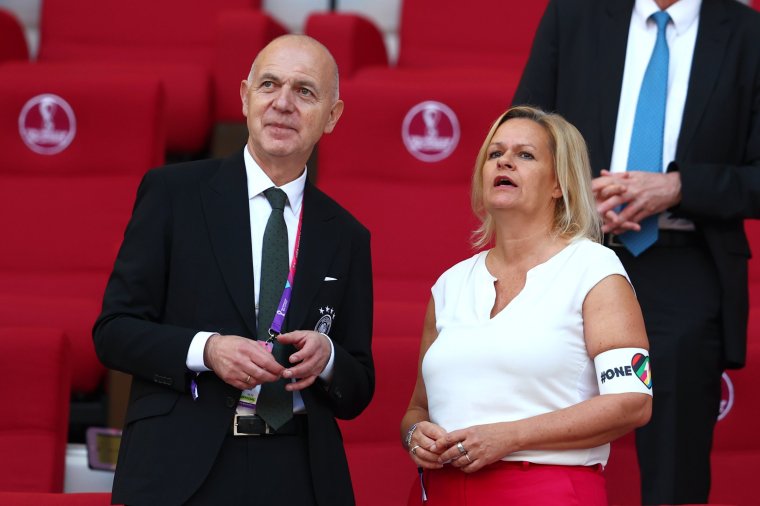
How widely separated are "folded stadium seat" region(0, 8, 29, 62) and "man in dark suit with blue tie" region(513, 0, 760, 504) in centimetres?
245

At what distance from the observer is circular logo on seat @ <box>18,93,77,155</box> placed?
12.0 feet

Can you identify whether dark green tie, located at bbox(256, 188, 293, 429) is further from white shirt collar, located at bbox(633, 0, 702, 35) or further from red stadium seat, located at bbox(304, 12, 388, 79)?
red stadium seat, located at bbox(304, 12, 388, 79)

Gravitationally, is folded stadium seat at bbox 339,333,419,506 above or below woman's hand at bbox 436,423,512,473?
below

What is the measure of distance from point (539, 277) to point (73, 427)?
153 cm

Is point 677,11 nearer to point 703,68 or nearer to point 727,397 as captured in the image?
point 703,68

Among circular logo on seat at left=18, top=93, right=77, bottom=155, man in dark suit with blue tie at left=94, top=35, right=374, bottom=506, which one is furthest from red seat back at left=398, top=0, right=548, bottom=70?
man in dark suit with blue tie at left=94, top=35, right=374, bottom=506

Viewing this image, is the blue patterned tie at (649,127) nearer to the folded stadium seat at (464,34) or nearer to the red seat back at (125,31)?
the folded stadium seat at (464,34)

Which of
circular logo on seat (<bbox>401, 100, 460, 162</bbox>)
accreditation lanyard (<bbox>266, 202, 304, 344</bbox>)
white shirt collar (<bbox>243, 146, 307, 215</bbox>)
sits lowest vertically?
accreditation lanyard (<bbox>266, 202, 304, 344</bbox>)

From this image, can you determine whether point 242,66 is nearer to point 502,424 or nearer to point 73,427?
point 73,427

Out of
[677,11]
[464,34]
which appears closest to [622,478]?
[677,11]

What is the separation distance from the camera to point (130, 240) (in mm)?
1741

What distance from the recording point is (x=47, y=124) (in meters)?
3.67

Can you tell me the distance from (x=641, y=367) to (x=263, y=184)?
0.62 meters

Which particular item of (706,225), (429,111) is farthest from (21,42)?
(706,225)
